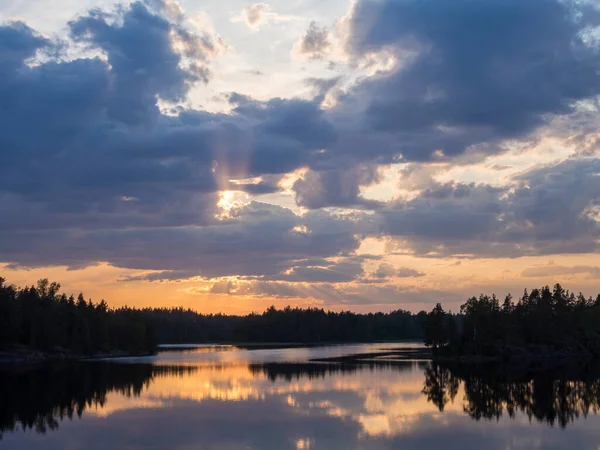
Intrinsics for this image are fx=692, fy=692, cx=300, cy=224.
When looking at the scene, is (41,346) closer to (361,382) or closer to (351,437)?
(361,382)

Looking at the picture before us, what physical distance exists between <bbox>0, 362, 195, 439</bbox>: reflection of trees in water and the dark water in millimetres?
120

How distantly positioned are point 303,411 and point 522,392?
1076 inches

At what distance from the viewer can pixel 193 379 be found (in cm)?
9100

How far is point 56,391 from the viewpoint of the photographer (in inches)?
2995

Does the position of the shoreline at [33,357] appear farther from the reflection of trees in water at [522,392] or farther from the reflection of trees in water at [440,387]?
the reflection of trees in water at [522,392]

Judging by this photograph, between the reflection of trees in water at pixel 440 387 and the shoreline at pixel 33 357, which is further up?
the shoreline at pixel 33 357

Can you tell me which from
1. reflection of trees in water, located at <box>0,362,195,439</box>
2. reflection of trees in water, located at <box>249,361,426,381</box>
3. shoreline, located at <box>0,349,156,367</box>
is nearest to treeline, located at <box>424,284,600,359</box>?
reflection of trees in water, located at <box>249,361,426,381</box>

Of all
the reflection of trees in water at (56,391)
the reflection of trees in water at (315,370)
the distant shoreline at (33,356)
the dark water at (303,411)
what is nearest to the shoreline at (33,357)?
the distant shoreline at (33,356)

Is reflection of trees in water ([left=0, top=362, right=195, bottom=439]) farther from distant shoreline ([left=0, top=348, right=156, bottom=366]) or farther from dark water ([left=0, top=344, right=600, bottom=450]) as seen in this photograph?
distant shoreline ([left=0, top=348, right=156, bottom=366])

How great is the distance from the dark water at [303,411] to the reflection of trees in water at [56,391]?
12 cm

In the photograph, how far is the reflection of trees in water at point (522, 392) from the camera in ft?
186

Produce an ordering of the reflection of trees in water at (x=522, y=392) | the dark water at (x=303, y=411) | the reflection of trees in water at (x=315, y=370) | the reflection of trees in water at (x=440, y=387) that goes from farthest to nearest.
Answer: the reflection of trees in water at (x=315, y=370)
the reflection of trees in water at (x=440, y=387)
the reflection of trees in water at (x=522, y=392)
the dark water at (x=303, y=411)

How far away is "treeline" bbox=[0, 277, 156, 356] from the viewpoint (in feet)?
488

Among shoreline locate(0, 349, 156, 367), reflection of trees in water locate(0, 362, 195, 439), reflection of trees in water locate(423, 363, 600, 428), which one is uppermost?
shoreline locate(0, 349, 156, 367)
